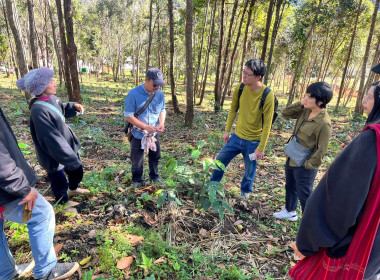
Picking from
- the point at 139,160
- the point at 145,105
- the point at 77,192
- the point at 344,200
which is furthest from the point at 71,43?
the point at 344,200

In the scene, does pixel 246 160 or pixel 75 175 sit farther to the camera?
pixel 246 160

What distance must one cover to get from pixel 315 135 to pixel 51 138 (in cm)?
330

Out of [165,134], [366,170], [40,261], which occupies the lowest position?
[165,134]

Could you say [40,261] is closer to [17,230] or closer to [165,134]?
[17,230]

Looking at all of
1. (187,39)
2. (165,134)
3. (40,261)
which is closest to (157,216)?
(40,261)

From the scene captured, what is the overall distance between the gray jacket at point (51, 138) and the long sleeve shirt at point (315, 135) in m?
3.04

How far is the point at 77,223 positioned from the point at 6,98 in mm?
12183

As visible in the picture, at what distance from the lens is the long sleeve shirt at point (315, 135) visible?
3.02 metres

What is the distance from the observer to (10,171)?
1734 mm

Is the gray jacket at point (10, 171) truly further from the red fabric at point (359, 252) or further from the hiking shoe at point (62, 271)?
the red fabric at point (359, 252)

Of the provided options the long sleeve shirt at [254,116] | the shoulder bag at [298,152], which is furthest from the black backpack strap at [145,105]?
the shoulder bag at [298,152]

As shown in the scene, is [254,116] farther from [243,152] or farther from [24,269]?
[24,269]

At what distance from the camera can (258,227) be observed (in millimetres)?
3684

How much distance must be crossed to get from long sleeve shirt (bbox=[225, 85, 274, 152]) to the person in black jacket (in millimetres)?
2856
